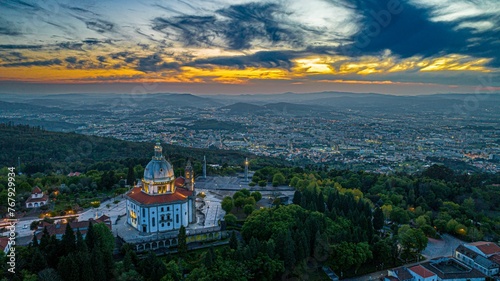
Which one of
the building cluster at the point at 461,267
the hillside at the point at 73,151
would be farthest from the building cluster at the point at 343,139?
the building cluster at the point at 461,267

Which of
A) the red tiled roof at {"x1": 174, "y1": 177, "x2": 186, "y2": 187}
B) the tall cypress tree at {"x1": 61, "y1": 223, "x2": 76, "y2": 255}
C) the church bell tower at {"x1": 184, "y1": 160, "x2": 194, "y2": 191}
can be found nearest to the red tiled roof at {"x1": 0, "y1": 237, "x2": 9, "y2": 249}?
the tall cypress tree at {"x1": 61, "y1": 223, "x2": 76, "y2": 255}

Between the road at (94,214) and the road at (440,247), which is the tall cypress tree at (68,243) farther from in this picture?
the road at (440,247)

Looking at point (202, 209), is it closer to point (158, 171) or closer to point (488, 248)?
point (158, 171)

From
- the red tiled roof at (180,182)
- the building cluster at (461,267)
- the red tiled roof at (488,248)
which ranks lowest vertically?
the building cluster at (461,267)

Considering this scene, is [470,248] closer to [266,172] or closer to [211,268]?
[211,268]

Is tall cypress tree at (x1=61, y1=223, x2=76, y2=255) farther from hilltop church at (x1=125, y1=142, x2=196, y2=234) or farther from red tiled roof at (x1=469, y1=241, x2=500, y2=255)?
red tiled roof at (x1=469, y1=241, x2=500, y2=255)

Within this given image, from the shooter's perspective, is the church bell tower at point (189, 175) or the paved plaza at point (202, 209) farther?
the church bell tower at point (189, 175)

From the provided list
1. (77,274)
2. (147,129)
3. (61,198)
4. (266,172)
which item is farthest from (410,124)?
(77,274)

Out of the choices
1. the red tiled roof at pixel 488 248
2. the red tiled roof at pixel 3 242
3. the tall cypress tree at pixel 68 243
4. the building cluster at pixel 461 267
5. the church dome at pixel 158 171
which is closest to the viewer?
the tall cypress tree at pixel 68 243

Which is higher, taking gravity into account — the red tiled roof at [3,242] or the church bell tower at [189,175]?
the church bell tower at [189,175]
